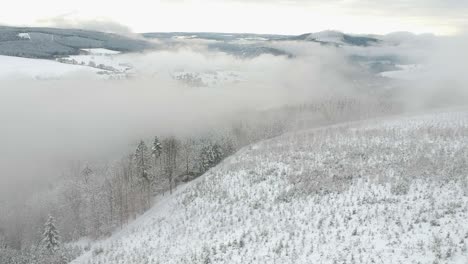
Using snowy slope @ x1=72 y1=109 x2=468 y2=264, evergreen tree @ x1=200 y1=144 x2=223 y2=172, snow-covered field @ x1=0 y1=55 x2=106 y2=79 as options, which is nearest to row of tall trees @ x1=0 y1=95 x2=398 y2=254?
evergreen tree @ x1=200 y1=144 x2=223 y2=172

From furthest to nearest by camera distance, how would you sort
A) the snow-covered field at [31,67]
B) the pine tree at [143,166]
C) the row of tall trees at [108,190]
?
the snow-covered field at [31,67] < the pine tree at [143,166] < the row of tall trees at [108,190]

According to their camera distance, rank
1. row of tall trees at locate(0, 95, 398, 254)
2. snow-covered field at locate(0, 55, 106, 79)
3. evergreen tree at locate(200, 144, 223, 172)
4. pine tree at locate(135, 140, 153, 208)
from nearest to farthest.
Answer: row of tall trees at locate(0, 95, 398, 254) < pine tree at locate(135, 140, 153, 208) < evergreen tree at locate(200, 144, 223, 172) < snow-covered field at locate(0, 55, 106, 79)

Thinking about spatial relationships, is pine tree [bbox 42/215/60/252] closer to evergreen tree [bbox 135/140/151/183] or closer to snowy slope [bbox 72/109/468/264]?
evergreen tree [bbox 135/140/151/183]

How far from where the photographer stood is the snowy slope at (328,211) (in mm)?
18141

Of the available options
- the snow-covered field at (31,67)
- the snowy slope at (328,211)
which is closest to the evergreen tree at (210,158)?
the snowy slope at (328,211)

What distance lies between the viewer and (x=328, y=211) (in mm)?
23734

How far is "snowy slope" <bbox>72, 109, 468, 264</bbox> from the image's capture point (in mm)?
18141

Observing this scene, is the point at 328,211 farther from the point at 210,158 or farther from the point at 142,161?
the point at 142,161

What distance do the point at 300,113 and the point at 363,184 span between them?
143 meters

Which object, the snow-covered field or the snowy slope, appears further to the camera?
the snow-covered field

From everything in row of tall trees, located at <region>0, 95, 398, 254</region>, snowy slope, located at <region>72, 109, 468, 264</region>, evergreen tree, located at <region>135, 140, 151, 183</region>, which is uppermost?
snowy slope, located at <region>72, 109, 468, 264</region>

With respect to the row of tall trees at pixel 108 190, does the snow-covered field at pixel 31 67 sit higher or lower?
higher

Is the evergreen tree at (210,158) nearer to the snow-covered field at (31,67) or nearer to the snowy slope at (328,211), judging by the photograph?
the snowy slope at (328,211)

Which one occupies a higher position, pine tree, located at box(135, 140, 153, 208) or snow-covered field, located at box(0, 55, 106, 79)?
snow-covered field, located at box(0, 55, 106, 79)
